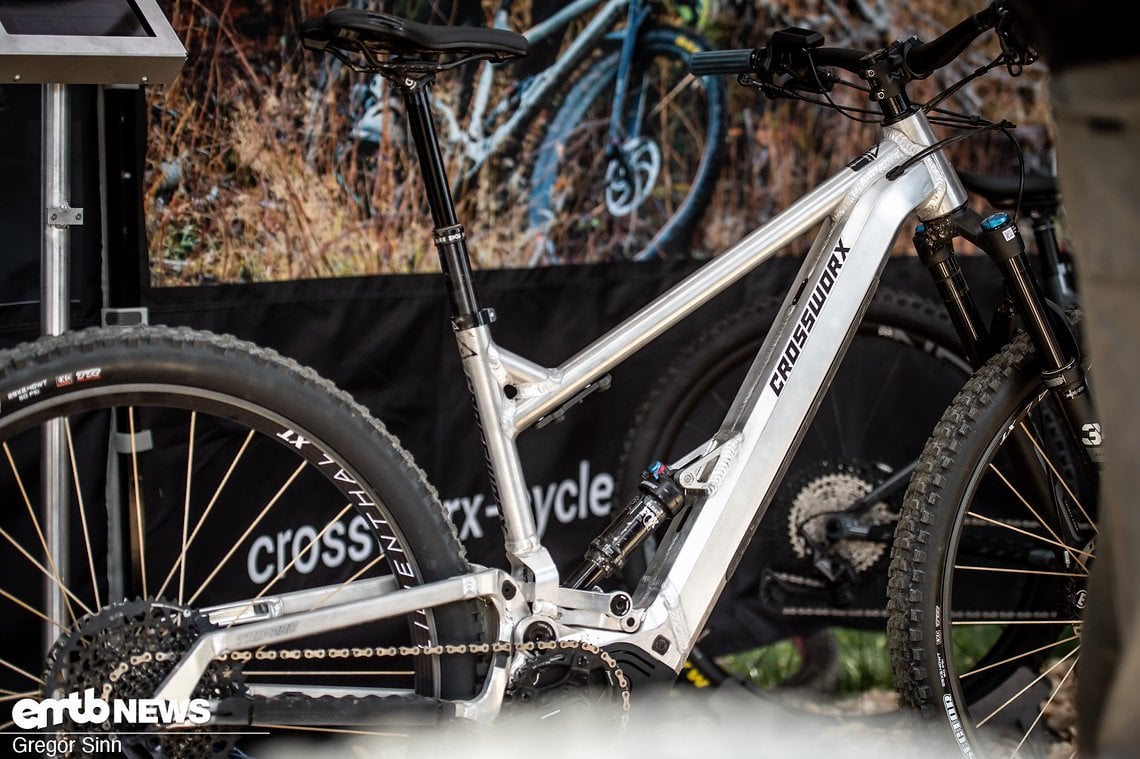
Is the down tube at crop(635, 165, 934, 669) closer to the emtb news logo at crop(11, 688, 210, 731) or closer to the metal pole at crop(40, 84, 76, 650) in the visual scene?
the emtb news logo at crop(11, 688, 210, 731)

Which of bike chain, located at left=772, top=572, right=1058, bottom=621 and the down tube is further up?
the down tube

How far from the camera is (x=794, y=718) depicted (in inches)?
104

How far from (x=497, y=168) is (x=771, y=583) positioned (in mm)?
1247

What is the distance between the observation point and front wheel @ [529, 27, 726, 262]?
2756mm

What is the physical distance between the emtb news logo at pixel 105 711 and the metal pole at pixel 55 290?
0.20m

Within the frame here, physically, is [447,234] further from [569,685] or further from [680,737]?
[680,737]

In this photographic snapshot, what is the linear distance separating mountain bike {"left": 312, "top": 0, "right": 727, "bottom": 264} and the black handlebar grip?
622mm

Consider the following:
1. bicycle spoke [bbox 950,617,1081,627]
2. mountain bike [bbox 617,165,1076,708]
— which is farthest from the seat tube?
bicycle spoke [bbox 950,617,1081,627]

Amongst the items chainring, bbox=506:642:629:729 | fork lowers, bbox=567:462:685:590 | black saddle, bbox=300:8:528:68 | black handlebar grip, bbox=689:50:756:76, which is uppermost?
black handlebar grip, bbox=689:50:756:76

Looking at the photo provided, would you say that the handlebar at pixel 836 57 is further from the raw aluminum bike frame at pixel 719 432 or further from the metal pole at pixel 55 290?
the metal pole at pixel 55 290

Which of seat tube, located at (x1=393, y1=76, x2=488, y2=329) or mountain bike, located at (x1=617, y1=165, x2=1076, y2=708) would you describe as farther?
mountain bike, located at (x1=617, y1=165, x2=1076, y2=708)

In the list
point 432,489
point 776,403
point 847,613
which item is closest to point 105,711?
point 432,489

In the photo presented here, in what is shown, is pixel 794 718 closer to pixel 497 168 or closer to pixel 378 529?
pixel 378 529

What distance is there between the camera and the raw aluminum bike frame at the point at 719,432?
1812 mm
